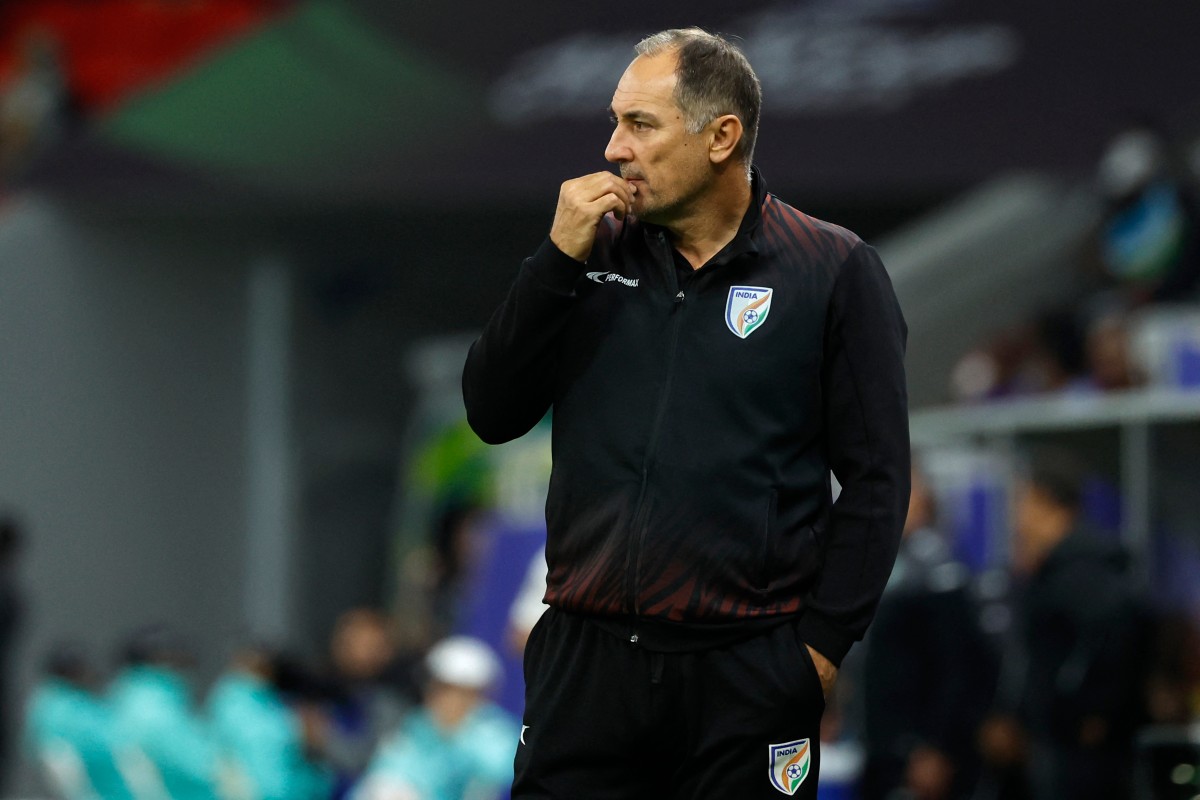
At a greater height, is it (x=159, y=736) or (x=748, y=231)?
(x=748, y=231)

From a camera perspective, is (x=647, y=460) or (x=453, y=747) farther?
(x=453, y=747)

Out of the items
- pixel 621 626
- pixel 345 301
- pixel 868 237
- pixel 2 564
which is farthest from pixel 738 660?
pixel 345 301

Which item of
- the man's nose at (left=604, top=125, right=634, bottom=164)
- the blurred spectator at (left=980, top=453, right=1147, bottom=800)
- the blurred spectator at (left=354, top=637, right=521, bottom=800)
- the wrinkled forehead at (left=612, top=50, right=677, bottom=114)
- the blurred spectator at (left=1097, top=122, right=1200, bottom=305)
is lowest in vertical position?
the blurred spectator at (left=354, top=637, right=521, bottom=800)

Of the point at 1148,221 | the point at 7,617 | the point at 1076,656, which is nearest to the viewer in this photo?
the point at 1076,656

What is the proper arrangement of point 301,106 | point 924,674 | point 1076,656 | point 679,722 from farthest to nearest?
point 301,106 < point 924,674 < point 1076,656 < point 679,722

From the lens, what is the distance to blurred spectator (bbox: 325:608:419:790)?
967 cm

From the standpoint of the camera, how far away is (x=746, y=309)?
10.2ft

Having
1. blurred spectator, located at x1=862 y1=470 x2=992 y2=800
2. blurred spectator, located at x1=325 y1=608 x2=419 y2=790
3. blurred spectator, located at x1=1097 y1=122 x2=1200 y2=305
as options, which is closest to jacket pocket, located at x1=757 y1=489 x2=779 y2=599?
blurred spectator, located at x1=862 y1=470 x2=992 y2=800

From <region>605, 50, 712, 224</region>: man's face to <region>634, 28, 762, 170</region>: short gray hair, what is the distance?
0.6 inches

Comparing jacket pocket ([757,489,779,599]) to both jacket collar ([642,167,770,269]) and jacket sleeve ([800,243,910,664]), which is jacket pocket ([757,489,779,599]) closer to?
jacket sleeve ([800,243,910,664])

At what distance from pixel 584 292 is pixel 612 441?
0.27 m

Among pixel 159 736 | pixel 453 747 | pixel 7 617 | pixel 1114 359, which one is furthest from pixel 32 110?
pixel 1114 359

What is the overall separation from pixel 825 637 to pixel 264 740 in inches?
278

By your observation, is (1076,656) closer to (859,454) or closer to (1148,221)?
(859,454)
